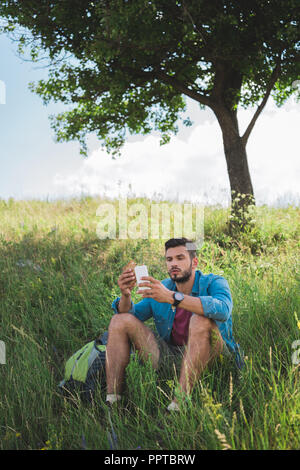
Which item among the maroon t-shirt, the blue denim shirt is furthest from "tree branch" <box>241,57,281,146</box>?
the maroon t-shirt

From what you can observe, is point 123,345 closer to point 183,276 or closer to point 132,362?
point 132,362

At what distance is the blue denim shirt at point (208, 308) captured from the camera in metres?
3.20

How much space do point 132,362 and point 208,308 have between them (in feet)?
2.60

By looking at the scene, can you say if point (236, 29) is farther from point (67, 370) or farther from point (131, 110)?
point (67, 370)

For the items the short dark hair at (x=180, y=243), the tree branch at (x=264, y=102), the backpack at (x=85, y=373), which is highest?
the tree branch at (x=264, y=102)

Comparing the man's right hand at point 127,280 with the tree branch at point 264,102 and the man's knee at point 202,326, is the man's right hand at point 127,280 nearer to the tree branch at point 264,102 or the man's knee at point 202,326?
the man's knee at point 202,326

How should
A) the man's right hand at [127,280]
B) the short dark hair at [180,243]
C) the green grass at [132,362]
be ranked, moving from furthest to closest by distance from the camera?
the short dark hair at [180,243] → the man's right hand at [127,280] → the green grass at [132,362]

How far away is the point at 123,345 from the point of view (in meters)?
3.57

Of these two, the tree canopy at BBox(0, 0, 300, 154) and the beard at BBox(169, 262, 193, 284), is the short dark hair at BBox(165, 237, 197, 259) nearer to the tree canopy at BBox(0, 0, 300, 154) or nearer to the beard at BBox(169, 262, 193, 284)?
the beard at BBox(169, 262, 193, 284)

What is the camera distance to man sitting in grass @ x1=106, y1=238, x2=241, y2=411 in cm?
315

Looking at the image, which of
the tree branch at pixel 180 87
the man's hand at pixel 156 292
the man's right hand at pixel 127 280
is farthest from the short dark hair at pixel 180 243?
the tree branch at pixel 180 87

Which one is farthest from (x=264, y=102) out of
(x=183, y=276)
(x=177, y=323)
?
(x=177, y=323)

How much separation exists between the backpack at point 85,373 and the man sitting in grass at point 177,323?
25cm

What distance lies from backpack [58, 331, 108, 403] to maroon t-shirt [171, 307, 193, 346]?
71 centimetres
